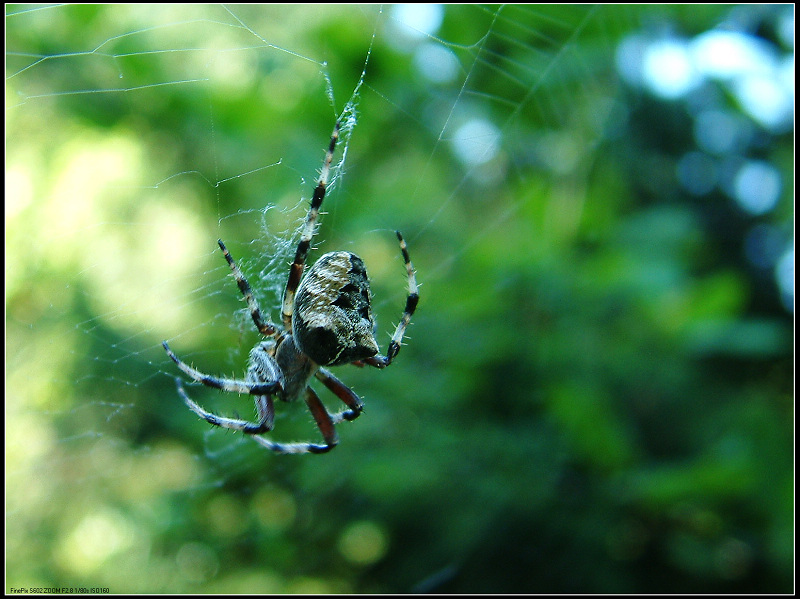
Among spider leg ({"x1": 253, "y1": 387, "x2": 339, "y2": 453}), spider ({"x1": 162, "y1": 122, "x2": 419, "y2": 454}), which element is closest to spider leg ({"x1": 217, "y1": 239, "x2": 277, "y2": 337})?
spider ({"x1": 162, "y1": 122, "x2": 419, "y2": 454})

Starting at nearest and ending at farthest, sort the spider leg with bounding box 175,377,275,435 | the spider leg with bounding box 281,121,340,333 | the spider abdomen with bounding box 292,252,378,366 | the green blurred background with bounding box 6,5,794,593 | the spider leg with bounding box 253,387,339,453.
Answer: the spider abdomen with bounding box 292,252,378,366 < the spider leg with bounding box 281,121,340,333 < the spider leg with bounding box 175,377,275,435 < the spider leg with bounding box 253,387,339,453 < the green blurred background with bounding box 6,5,794,593

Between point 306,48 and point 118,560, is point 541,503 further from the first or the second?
point 118,560

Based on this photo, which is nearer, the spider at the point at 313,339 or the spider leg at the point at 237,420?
the spider at the point at 313,339

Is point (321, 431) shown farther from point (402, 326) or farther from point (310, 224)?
point (310, 224)

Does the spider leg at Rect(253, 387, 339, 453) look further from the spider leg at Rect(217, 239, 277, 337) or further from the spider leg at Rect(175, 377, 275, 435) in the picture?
the spider leg at Rect(217, 239, 277, 337)

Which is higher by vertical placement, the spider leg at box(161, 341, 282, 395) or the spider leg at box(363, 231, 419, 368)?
the spider leg at box(363, 231, 419, 368)

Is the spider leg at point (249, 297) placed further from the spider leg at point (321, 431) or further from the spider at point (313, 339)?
the spider leg at point (321, 431)

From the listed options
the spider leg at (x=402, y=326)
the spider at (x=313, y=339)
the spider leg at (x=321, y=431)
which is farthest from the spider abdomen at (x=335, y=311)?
the spider leg at (x=321, y=431)

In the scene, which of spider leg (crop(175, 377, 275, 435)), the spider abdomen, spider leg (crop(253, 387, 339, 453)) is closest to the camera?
the spider abdomen

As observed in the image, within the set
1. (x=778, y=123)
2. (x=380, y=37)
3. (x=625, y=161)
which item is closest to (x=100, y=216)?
(x=380, y=37)
